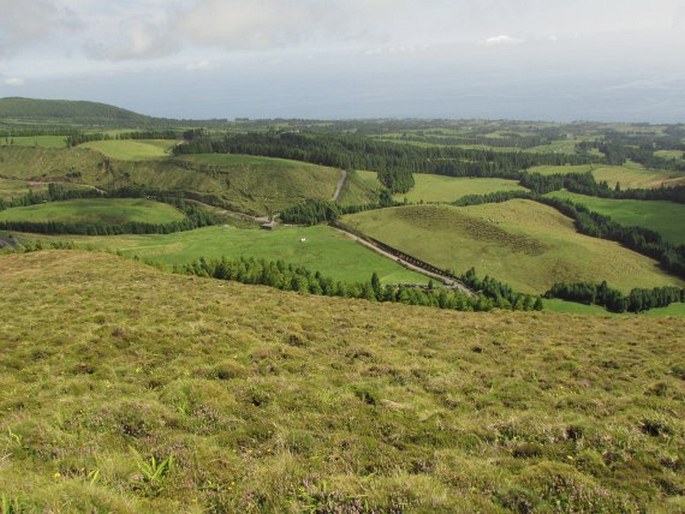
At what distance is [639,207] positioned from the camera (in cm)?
17412

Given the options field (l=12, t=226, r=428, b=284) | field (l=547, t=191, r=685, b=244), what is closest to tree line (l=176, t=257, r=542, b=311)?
field (l=12, t=226, r=428, b=284)

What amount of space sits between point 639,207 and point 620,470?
7662 inches

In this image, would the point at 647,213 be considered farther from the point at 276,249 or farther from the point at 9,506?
the point at 9,506

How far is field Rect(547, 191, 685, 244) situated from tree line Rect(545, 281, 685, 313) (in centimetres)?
4582

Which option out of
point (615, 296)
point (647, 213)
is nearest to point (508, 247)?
point (615, 296)

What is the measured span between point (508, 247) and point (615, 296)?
31645mm

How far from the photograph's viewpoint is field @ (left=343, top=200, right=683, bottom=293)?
Answer: 356 feet

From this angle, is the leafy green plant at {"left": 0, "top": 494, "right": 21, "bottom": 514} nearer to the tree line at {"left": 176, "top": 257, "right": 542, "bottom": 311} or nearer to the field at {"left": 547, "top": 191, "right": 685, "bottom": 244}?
the tree line at {"left": 176, "top": 257, "right": 542, "bottom": 311}

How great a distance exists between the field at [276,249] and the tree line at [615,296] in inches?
1181

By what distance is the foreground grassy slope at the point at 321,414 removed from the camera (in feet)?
31.1

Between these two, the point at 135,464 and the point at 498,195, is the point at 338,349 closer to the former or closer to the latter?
the point at 135,464

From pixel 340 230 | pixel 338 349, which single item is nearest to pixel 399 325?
pixel 338 349

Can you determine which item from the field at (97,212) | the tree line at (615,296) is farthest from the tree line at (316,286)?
the field at (97,212)

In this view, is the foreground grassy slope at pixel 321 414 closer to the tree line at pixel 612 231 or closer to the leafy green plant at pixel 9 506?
the leafy green plant at pixel 9 506
